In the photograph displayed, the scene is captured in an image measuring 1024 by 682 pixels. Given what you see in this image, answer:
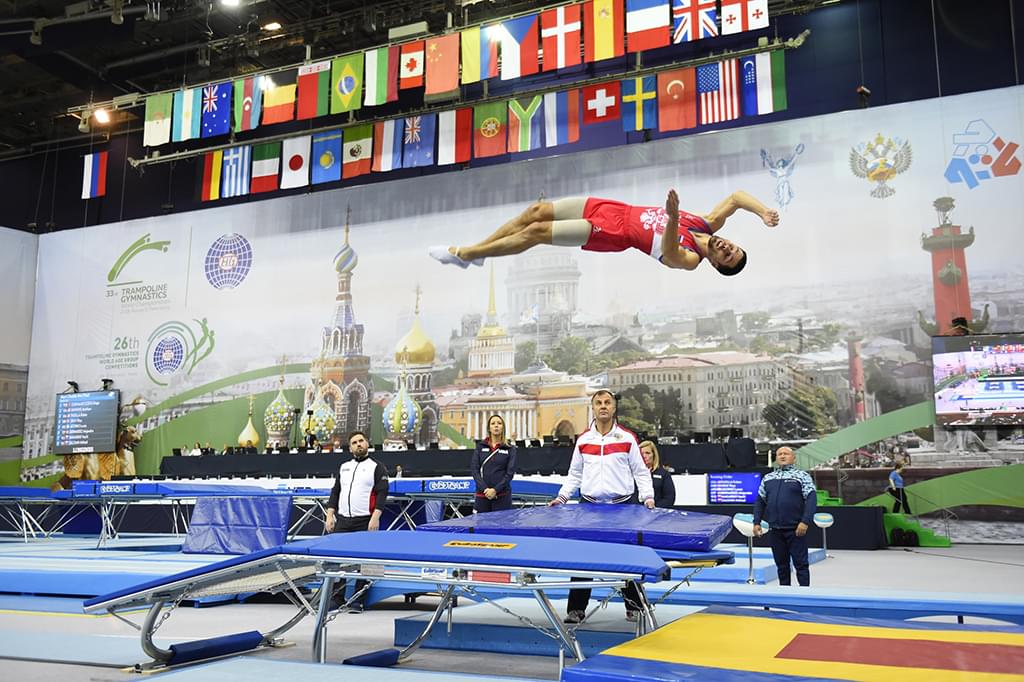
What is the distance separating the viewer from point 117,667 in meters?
3.57

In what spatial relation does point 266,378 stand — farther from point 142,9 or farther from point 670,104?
point 670,104

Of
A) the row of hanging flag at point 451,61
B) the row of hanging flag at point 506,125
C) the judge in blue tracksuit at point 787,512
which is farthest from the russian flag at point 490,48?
the judge in blue tracksuit at point 787,512

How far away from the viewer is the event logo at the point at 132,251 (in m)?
16.6

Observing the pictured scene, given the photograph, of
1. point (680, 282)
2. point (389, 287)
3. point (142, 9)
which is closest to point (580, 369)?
point (680, 282)

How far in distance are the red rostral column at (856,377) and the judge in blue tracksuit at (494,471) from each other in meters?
6.77

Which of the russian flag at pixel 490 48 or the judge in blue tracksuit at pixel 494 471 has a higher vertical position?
the russian flag at pixel 490 48

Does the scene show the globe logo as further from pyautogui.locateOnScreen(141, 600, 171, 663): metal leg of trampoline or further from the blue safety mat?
the blue safety mat

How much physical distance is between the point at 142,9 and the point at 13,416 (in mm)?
9860

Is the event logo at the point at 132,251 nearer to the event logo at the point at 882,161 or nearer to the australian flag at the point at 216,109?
the australian flag at the point at 216,109

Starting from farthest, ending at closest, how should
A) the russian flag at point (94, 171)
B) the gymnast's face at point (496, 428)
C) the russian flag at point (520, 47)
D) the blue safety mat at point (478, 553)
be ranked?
the russian flag at point (94, 171)
the russian flag at point (520, 47)
the gymnast's face at point (496, 428)
the blue safety mat at point (478, 553)

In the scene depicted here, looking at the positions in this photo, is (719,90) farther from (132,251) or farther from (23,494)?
(132,251)

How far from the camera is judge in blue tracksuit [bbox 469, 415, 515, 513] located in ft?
21.0

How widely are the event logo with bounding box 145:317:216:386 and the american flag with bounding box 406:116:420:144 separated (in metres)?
6.23

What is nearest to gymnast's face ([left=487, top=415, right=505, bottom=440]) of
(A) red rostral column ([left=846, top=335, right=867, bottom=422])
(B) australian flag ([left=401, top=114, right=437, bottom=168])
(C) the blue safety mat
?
(C) the blue safety mat
